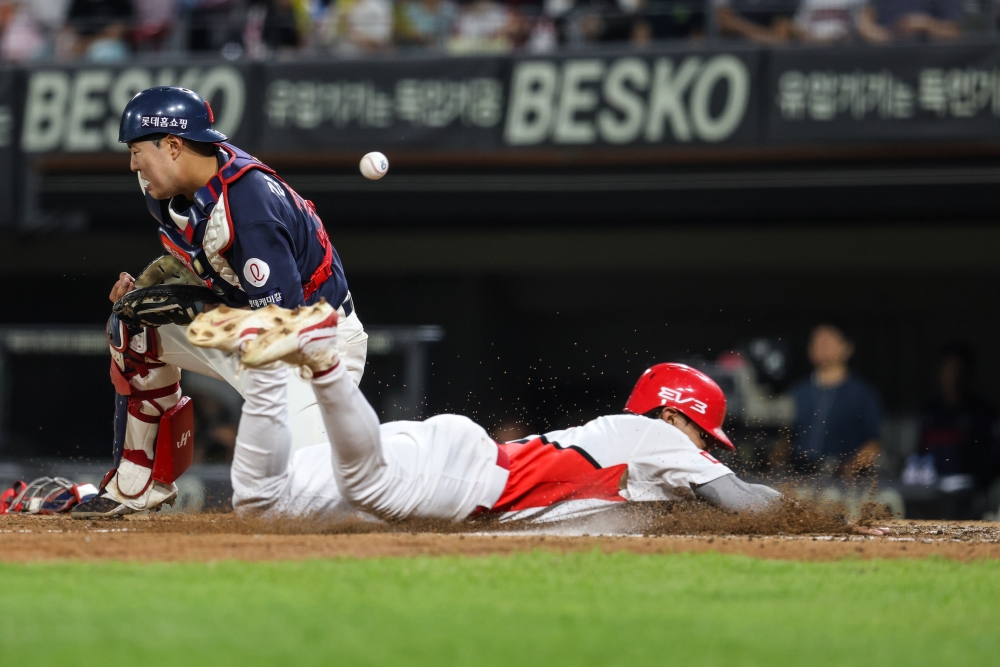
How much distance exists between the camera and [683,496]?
14.1 ft

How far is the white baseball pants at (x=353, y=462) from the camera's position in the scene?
146 inches

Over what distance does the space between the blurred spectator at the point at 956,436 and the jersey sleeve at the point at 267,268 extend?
5.55 m

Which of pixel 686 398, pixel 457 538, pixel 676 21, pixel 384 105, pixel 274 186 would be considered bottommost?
pixel 457 538

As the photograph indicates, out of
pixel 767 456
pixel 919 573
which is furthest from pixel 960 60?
pixel 919 573

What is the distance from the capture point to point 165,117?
4.12 m

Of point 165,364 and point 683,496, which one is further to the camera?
point 165,364

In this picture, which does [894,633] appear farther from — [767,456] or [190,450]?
[767,456]

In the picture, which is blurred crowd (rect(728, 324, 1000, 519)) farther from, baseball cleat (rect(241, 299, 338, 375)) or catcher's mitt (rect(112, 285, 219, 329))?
baseball cleat (rect(241, 299, 338, 375))

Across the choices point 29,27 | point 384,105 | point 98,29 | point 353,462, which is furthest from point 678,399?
point 29,27

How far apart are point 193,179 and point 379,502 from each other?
3.99 ft

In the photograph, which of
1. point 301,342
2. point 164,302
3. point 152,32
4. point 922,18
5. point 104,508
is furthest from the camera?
point 152,32

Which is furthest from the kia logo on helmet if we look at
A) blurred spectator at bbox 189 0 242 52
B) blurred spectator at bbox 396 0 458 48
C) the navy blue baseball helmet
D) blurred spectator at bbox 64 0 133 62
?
blurred spectator at bbox 64 0 133 62

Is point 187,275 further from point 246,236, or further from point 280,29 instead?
point 280,29

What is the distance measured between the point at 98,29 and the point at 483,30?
3.08m
